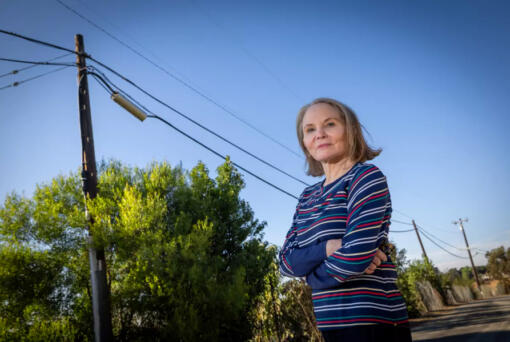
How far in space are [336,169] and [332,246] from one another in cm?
39

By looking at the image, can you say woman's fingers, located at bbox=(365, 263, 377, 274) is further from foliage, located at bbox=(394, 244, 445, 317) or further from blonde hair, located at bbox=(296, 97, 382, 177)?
foliage, located at bbox=(394, 244, 445, 317)

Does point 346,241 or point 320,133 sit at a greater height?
point 320,133

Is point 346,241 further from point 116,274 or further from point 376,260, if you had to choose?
point 116,274

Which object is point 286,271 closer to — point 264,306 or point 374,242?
point 374,242

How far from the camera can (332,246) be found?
111cm

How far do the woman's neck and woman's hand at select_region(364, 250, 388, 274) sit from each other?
1.23 feet

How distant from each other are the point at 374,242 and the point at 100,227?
6.43 meters

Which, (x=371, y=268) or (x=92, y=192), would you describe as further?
(x=92, y=192)

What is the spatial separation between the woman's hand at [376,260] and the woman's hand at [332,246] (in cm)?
12

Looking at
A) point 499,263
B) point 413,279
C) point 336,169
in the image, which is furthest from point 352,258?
point 499,263

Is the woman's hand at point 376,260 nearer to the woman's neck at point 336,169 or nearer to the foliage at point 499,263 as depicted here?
the woman's neck at point 336,169

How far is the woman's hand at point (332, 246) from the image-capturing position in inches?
43.1

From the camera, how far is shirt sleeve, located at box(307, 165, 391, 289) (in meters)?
0.99

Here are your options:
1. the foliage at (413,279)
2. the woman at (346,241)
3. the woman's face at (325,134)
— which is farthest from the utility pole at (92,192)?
the foliage at (413,279)
